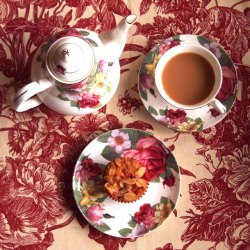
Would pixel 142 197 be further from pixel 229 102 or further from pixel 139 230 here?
pixel 229 102

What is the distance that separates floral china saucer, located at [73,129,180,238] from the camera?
896 mm

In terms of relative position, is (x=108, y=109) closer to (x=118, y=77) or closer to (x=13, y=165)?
(x=118, y=77)

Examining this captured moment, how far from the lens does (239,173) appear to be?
93 centimetres

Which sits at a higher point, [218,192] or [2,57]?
[2,57]

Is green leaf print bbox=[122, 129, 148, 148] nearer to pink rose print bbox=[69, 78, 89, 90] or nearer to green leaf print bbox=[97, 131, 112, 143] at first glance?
green leaf print bbox=[97, 131, 112, 143]

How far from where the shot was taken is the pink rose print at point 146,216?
0.90 meters

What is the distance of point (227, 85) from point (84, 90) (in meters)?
0.29

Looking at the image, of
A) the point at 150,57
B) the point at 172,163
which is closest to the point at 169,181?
the point at 172,163

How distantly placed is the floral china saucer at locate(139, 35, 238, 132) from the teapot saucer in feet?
0.26

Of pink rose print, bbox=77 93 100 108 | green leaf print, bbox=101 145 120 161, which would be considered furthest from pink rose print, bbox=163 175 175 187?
pink rose print, bbox=77 93 100 108

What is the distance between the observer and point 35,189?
3.00ft

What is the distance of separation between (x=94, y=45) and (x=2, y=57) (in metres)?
0.24

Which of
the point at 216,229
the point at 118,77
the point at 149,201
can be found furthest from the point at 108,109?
the point at 216,229

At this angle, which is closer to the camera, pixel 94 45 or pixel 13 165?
pixel 94 45
